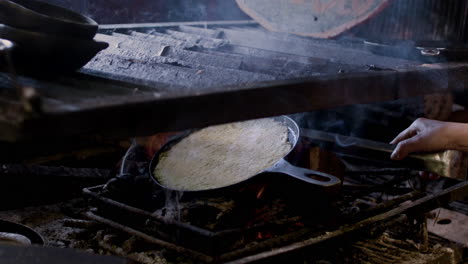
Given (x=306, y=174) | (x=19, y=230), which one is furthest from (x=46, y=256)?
(x=306, y=174)

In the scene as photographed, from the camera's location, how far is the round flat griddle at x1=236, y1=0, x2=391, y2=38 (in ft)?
11.7

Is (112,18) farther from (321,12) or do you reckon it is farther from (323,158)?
(323,158)

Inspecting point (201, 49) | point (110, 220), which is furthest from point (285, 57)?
point (110, 220)

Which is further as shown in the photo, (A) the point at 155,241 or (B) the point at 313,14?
(B) the point at 313,14

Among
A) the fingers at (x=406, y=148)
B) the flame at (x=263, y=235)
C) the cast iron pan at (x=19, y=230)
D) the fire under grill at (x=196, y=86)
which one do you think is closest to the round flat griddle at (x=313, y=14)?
the fire under grill at (x=196, y=86)

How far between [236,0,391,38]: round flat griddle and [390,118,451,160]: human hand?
100 centimetres

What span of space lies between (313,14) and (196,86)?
7.04 feet

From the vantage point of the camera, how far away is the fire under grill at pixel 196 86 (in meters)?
1.29

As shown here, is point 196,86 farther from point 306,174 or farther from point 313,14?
point 313,14

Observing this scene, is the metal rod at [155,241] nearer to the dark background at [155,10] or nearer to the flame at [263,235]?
the flame at [263,235]

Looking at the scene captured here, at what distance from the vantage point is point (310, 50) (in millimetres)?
3268

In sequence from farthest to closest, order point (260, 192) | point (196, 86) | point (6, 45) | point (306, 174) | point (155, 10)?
point (155, 10) → point (260, 192) → point (306, 174) → point (196, 86) → point (6, 45)

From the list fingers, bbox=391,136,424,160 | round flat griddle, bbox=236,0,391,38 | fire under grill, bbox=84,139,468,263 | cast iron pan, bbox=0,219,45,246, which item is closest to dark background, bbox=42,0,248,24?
round flat griddle, bbox=236,0,391,38

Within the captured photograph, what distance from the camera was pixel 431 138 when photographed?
2.69m
